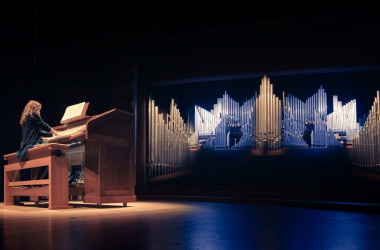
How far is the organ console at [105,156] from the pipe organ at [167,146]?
8.15 feet

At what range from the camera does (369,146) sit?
626 centimetres

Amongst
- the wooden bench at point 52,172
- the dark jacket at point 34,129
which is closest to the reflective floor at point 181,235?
the wooden bench at point 52,172

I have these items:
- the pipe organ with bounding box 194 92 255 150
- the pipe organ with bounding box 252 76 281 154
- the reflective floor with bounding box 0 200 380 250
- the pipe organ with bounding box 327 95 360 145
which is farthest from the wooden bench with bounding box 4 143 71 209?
the pipe organ with bounding box 327 95 360 145

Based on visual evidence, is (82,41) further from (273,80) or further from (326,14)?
(326,14)

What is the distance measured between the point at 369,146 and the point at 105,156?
4.07 meters

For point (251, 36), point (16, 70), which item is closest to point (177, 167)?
point (251, 36)

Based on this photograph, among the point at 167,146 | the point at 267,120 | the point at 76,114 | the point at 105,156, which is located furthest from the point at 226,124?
the point at 105,156

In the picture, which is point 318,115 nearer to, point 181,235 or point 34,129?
point 34,129

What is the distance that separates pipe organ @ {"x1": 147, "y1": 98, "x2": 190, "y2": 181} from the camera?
24.6ft

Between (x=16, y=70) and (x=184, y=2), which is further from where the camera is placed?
(x=16, y=70)

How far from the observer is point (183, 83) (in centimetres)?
776

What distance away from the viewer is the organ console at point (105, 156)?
15.0 feet

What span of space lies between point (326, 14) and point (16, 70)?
19.3 feet

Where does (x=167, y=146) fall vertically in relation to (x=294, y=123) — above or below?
below
